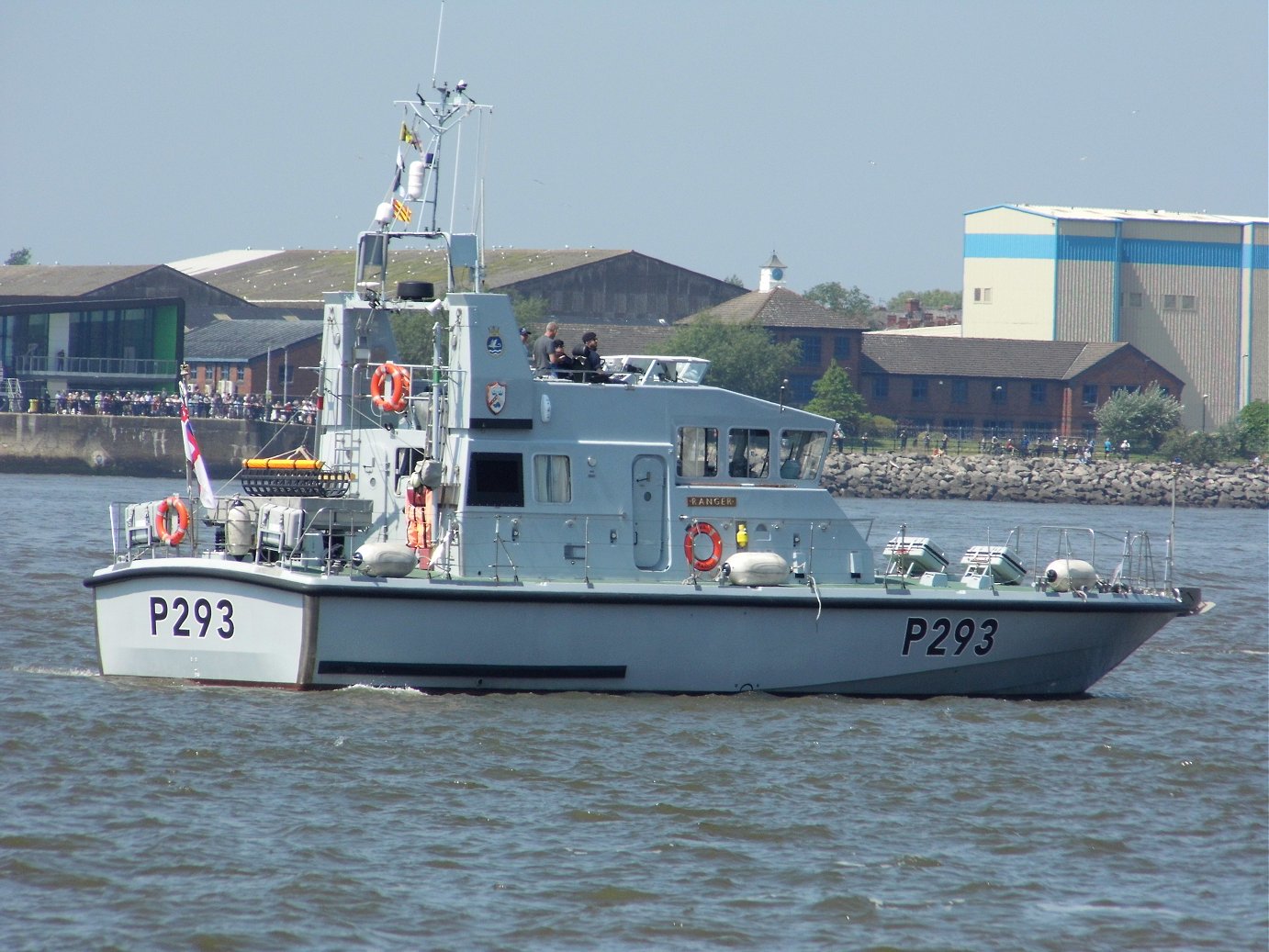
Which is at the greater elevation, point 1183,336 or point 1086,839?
point 1183,336

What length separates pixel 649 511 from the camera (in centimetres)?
1455

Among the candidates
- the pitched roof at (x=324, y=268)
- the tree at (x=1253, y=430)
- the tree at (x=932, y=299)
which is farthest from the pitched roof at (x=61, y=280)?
the tree at (x=932, y=299)

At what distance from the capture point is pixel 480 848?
10203 millimetres

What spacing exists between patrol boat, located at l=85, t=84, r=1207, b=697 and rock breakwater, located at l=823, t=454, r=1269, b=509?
3966 centimetres

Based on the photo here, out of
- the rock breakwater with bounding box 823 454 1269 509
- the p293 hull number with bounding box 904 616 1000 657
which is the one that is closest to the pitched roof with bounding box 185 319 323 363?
the rock breakwater with bounding box 823 454 1269 509

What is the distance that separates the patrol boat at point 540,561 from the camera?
13.4 m

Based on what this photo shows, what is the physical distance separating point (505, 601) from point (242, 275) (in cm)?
7780

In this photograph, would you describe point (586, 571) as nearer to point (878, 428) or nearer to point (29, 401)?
point (29, 401)

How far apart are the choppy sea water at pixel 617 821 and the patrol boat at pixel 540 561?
0.37 meters

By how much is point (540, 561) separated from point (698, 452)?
1801 millimetres

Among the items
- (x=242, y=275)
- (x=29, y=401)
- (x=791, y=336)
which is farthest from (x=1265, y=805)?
(x=242, y=275)

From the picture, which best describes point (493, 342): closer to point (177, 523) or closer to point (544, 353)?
point (544, 353)

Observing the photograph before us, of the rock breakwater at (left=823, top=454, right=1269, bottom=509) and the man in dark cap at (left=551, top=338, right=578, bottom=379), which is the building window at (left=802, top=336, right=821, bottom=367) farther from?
the man in dark cap at (left=551, top=338, right=578, bottom=379)

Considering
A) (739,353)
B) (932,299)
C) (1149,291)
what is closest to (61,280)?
(739,353)
